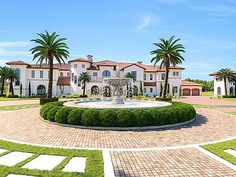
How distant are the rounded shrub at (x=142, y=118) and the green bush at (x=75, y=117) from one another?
3.30 meters

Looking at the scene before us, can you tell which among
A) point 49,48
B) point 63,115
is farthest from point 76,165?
point 49,48

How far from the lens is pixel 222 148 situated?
1080cm

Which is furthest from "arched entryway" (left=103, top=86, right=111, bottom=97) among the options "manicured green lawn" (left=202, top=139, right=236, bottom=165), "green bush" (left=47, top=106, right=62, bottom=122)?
"manicured green lawn" (left=202, top=139, right=236, bottom=165)

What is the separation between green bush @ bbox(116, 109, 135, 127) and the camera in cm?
1497

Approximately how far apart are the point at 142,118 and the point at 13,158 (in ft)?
26.6

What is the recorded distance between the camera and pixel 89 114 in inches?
597

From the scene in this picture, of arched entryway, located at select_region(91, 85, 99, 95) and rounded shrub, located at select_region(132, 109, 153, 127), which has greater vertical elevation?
arched entryway, located at select_region(91, 85, 99, 95)

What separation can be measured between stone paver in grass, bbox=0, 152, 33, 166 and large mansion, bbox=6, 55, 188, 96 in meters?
47.5

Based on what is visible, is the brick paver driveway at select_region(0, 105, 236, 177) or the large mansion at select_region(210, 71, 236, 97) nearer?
the brick paver driveway at select_region(0, 105, 236, 177)

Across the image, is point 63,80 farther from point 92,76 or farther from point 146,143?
point 146,143

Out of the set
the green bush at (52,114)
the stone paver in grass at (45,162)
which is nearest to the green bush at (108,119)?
the green bush at (52,114)

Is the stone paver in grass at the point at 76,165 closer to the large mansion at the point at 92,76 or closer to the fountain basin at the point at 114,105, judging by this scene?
the fountain basin at the point at 114,105

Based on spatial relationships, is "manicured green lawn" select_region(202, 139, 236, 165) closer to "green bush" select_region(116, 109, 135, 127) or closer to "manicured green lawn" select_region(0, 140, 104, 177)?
"manicured green lawn" select_region(0, 140, 104, 177)

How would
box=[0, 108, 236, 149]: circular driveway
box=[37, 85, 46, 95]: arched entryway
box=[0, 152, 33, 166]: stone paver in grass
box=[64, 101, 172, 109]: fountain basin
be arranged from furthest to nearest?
box=[37, 85, 46, 95]: arched entryway
box=[64, 101, 172, 109]: fountain basin
box=[0, 108, 236, 149]: circular driveway
box=[0, 152, 33, 166]: stone paver in grass
